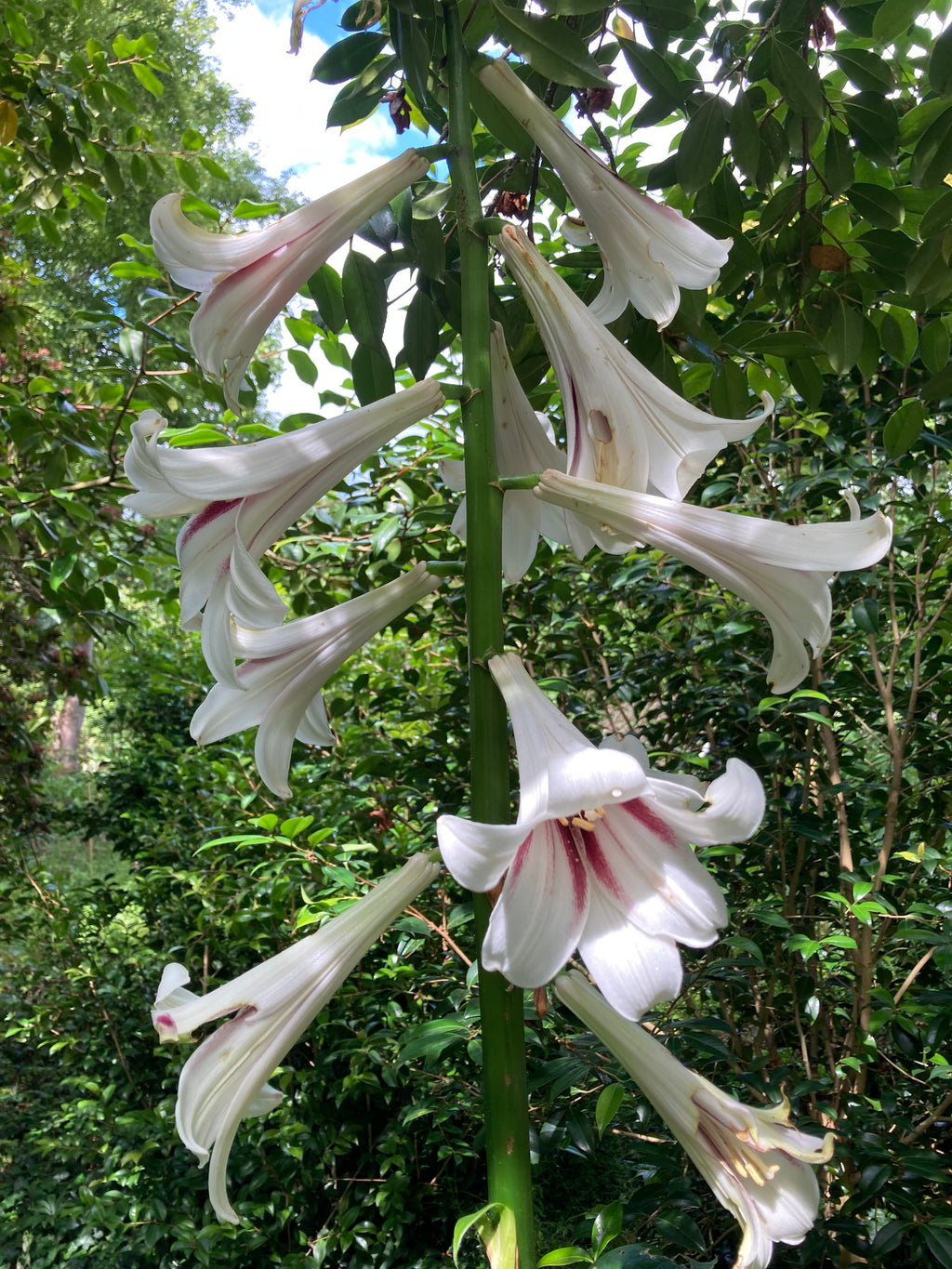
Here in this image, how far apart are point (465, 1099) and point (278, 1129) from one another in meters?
0.78

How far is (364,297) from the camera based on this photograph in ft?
3.43

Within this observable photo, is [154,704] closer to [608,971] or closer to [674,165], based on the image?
[674,165]

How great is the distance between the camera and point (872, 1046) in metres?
1.87

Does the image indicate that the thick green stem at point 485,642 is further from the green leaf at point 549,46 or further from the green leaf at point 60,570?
the green leaf at point 60,570

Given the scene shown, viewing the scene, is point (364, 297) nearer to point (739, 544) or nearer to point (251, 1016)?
point (739, 544)

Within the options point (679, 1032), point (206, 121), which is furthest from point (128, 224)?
point (679, 1032)

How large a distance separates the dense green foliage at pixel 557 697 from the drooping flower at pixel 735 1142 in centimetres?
22

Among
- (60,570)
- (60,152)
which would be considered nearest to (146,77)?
(60,152)

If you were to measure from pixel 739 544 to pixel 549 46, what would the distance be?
0.51m

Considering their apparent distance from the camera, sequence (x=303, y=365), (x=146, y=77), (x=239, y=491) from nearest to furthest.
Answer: (x=239, y=491)
(x=303, y=365)
(x=146, y=77)

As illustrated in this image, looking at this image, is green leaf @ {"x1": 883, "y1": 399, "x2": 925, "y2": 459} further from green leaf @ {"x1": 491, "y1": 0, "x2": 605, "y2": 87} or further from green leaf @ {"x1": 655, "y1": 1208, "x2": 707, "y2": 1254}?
green leaf @ {"x1": 655, "y1": 1208, "x2": 707, "y2": 1254}

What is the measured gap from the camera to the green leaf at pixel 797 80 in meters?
1.12

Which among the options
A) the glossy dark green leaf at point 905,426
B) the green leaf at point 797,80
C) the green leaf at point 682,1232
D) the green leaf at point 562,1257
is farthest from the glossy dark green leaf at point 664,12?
the green leaf at point 682,1232

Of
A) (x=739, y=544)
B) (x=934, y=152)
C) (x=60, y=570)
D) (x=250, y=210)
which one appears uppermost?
(x=250, y=210)
